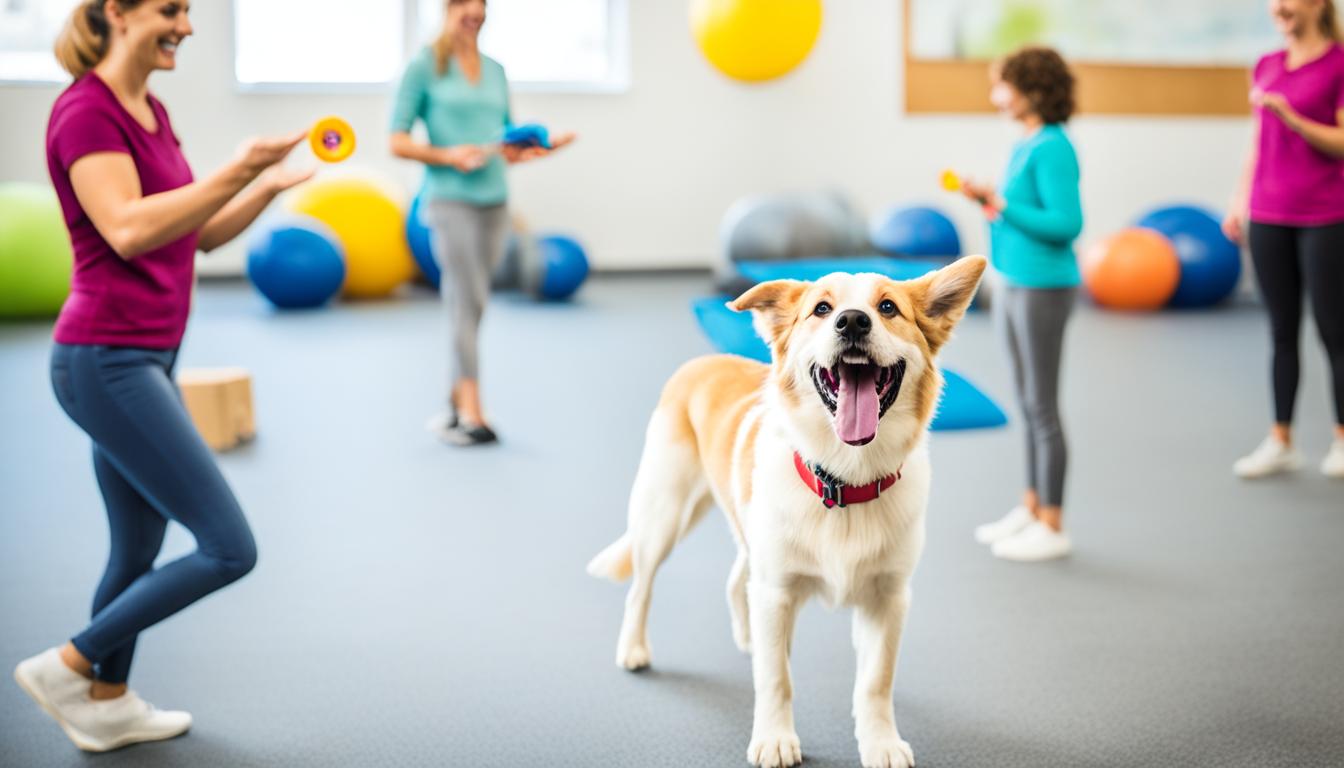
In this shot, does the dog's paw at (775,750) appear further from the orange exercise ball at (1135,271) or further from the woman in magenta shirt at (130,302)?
the orange exercise ball at (1135,271)

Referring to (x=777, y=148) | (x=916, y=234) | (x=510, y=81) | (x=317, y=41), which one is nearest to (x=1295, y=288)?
(x=916, y=234)

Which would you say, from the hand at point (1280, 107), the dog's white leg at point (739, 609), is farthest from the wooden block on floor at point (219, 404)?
the hand at point (1280, 107)

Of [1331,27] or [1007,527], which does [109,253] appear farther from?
[1331,27]

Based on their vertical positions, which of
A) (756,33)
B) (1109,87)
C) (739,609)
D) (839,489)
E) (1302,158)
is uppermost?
(1109,87)

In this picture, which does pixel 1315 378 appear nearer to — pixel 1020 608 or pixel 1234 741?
pixel 1020 608

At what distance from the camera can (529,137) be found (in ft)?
14.0

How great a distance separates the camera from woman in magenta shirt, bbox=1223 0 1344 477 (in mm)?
4090

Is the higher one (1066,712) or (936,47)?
(936,47)

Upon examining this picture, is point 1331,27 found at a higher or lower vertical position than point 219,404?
higher

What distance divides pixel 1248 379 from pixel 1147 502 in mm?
2361

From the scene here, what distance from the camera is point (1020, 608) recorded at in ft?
10.3

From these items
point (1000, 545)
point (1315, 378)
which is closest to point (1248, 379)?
point (1315, 378)

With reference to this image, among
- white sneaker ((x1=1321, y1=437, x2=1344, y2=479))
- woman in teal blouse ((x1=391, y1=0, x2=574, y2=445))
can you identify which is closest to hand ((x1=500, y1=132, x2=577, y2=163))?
woman in teal blouse ((x1=391, y1=0, x2=574, y2=445))

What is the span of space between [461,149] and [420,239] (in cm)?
418
